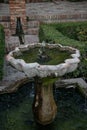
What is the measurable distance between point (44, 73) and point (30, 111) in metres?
1.33

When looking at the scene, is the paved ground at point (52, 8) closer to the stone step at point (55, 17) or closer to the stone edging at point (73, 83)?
the stone step at point (55, 17)

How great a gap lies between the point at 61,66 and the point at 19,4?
19.8 ft

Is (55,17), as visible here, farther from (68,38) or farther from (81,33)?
(68,38)

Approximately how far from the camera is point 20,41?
974 cm

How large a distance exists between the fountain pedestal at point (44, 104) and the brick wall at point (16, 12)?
221 inches

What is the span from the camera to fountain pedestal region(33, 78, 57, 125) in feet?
18.0

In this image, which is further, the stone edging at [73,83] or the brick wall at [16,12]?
the brick wall at [16,12]

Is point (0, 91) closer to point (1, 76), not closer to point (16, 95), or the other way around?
point (16, 95)

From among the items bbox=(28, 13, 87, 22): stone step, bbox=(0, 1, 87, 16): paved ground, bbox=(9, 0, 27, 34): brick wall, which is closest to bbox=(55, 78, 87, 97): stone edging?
bbox=(9, 0, 27, 34): brick wall

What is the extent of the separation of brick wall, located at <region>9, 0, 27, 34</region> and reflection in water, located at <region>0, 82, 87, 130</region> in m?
4.30

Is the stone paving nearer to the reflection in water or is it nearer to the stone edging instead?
the stone edging

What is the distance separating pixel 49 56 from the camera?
5.84 meters

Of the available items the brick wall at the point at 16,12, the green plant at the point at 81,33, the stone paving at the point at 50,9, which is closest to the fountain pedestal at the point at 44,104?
the green plant at the point at 81,33

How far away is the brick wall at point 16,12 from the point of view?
35.1ft
